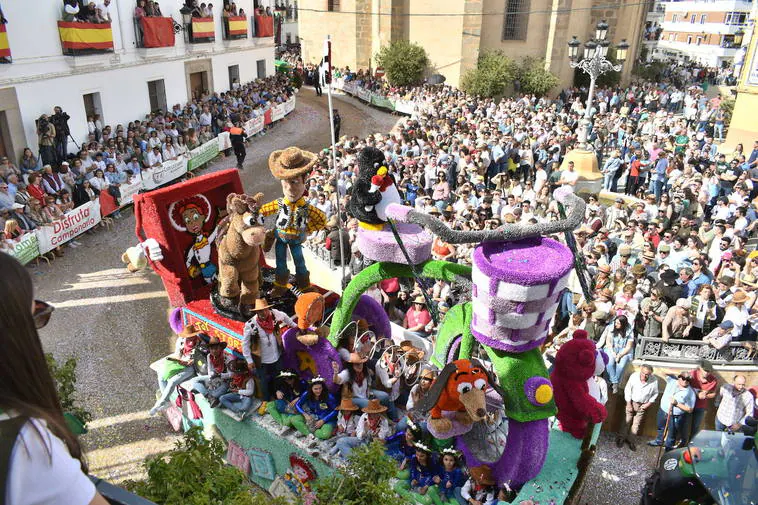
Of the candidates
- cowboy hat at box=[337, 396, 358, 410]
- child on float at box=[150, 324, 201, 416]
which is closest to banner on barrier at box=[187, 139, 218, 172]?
child on float at box=[150, 324, 201, 416]

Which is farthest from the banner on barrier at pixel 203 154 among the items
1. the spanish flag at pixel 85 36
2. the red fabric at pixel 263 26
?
the red fabric at pixel 263 26

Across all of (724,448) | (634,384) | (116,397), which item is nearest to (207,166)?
(116,397)

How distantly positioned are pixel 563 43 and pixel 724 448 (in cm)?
2669

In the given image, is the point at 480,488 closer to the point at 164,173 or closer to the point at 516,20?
the point at 164,173

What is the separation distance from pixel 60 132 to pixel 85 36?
2840 millimetres

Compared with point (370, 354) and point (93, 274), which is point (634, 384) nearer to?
point (370, 354)

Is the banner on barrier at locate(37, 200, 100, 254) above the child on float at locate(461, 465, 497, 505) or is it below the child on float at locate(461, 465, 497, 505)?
below

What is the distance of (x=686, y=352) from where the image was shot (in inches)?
295

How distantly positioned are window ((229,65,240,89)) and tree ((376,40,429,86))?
25.5 ft

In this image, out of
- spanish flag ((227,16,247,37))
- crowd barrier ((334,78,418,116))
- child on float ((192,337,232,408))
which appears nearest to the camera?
child on float ((192,337,232,408))

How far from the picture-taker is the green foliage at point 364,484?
282 cm

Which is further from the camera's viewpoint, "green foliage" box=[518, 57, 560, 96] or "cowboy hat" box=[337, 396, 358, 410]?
"green foliage" box=[518, 57, 560, 96]

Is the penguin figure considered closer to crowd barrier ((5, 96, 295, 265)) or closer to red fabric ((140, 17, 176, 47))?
crowd barrier ((5, 96, 295, 265))

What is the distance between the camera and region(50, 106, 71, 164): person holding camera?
1524cm
